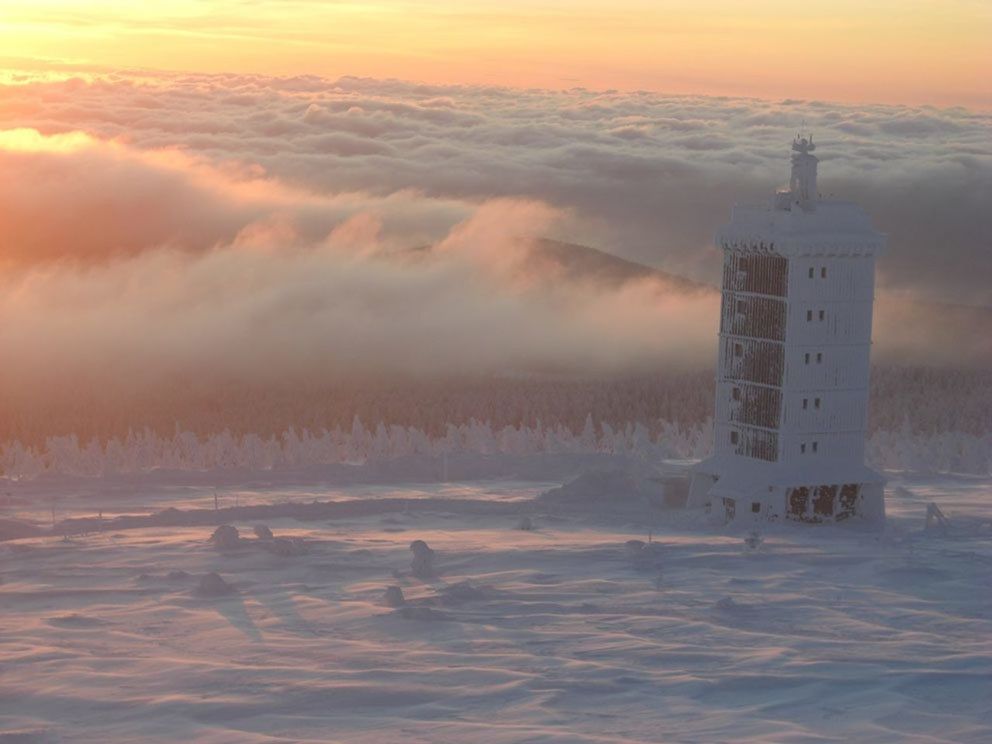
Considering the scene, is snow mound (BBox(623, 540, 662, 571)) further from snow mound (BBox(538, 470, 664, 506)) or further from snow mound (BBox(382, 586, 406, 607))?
snow mound (BBox(538, 470, 664, 506))

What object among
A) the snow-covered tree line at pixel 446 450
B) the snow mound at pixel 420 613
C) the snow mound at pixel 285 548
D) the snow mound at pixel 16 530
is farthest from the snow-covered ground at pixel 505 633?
the snow-covered tree line at pixel 446 450

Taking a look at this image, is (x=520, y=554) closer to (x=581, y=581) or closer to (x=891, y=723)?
(x=581, y=581)

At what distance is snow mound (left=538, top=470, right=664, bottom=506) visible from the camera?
258ft

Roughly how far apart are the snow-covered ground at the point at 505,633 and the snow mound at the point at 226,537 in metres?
0.76

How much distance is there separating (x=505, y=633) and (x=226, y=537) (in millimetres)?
16234

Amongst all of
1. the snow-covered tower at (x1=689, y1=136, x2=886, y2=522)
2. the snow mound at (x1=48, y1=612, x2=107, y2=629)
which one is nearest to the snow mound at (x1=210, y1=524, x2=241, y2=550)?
the snow mound at (x1=48, y1=612, x2=107, y2=629)

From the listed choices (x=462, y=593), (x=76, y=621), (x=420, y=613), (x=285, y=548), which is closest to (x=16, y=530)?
(x=285, y=548)

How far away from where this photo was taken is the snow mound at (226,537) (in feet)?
218

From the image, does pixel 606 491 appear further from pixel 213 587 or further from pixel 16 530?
pixel 16 530

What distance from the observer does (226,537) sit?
66375 mm

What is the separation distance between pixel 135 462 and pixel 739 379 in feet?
159

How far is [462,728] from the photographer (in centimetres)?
4428

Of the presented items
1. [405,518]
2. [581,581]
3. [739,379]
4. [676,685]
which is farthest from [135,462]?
[676,685]

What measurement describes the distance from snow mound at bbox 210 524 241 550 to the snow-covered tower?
65.9 ft
